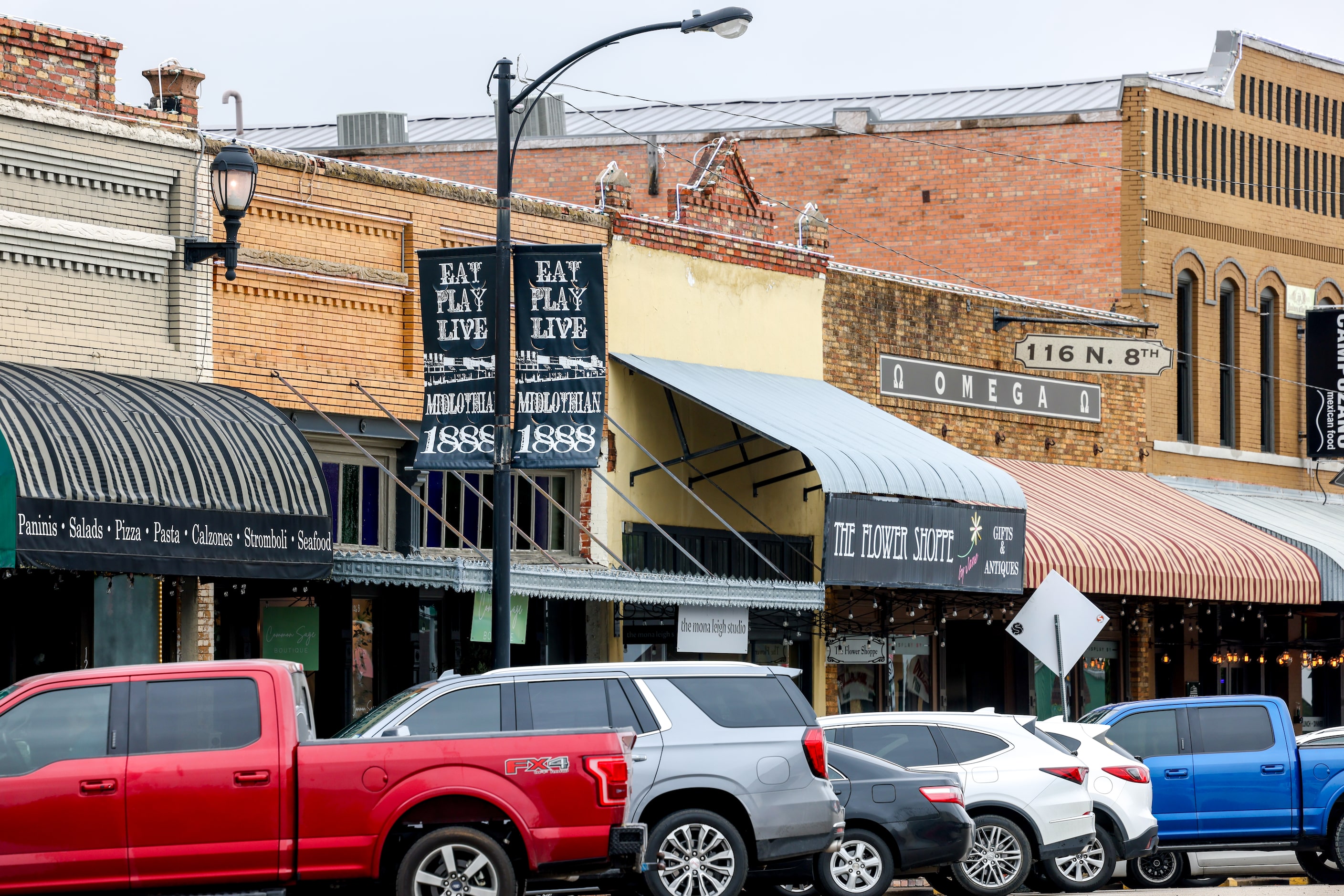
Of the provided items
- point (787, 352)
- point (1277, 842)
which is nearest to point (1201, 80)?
point (787, 352)

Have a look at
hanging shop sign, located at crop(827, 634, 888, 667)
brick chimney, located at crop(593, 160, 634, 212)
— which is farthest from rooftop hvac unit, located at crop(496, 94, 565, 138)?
hanging shop sign, located at crop(827, 634, 888, 667)

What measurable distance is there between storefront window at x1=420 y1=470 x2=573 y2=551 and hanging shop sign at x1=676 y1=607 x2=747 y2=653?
5.52 ft

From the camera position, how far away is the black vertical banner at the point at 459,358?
55.0ft

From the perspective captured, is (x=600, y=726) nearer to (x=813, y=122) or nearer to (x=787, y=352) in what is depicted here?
(x=787, y=352)

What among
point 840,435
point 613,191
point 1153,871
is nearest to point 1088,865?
point 1153,871

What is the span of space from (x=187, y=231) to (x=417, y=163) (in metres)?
16.9

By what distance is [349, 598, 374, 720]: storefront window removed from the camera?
20.0 m

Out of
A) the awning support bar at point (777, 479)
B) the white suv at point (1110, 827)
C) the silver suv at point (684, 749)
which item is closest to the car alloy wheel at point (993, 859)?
the white suv at point (1110, 827)

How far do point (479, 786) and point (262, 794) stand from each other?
4.07 ft

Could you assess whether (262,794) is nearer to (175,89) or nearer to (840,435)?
(175,89)

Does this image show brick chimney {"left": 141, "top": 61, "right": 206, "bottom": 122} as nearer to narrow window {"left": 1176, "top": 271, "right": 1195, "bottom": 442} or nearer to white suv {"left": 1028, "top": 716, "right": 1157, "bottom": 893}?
white suv {"left": 1028, "top": 716, "right": 1157, "bottom": 893}

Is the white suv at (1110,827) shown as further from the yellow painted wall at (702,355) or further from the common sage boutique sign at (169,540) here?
the yellow painted wall at (702,355)

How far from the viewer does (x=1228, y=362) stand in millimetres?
32125

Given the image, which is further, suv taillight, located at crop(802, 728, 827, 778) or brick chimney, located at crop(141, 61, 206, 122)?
brick chimney, located at crop(141, 61, 206, 122)
